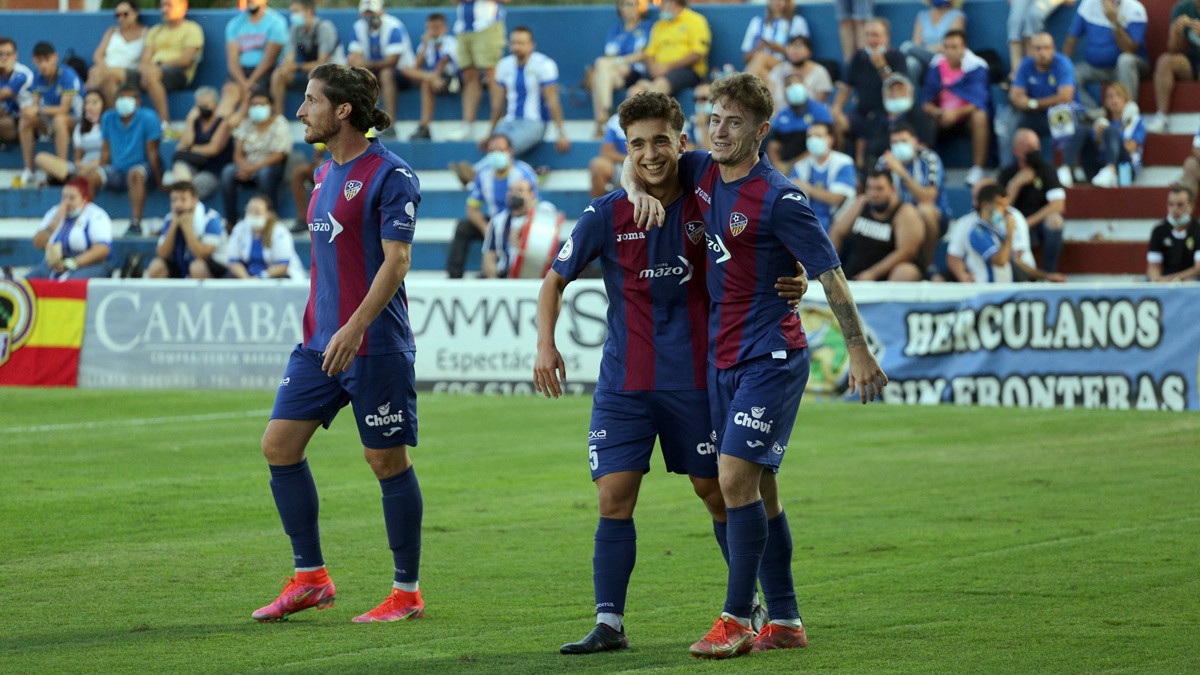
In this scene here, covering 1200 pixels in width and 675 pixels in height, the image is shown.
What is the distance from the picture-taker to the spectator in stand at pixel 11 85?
2327cm

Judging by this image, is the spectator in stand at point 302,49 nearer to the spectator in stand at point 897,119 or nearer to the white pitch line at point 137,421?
the spectator in stand at point 897,119

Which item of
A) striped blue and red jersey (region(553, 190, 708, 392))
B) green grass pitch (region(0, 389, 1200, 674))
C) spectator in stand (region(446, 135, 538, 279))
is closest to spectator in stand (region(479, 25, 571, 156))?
spectator in stand (region(446, 135, 538, 279))

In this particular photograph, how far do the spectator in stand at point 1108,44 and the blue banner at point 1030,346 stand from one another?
18.1 feet

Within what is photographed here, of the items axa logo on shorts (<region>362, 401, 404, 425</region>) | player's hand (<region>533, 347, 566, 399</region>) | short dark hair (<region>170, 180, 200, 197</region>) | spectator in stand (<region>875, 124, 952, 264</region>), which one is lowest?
axa logo on shorts (<region>362, 401, 404, 425</region>)

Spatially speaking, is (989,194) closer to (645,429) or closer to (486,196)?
(486,196)

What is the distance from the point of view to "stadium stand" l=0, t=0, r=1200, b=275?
1883cm

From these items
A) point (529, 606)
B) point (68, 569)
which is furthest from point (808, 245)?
point (68, 569)

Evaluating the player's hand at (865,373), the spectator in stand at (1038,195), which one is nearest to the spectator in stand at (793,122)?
the spectator in stand at (1038,195)

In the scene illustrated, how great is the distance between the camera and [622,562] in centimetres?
589

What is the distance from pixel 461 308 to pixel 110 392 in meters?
3.90

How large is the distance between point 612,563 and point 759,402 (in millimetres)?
831

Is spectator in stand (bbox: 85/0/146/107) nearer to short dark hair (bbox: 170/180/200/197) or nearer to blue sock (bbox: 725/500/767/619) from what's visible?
short dark hair (bbox: 170/180/200/197)

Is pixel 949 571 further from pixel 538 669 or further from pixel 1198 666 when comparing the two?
pixel 538 669

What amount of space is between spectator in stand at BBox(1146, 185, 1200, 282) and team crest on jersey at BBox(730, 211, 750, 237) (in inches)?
468
